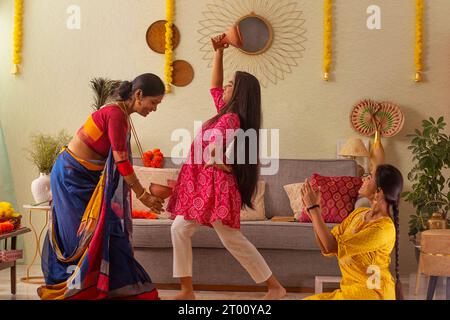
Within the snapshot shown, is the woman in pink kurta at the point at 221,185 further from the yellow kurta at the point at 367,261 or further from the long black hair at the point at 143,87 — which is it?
the yellow kurta at the point at 367,261

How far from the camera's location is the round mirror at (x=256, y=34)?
6.23m

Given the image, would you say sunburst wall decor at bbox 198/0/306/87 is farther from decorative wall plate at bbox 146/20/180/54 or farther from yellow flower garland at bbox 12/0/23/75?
yellow flower garland at bbox 12/0/23/75

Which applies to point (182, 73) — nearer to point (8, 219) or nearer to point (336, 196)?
point (336, 196)

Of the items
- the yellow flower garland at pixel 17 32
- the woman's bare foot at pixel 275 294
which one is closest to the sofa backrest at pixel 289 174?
the woman's bare foot at pixel 275 294

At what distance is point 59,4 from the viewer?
6383 mm

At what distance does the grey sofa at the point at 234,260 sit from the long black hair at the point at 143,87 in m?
1.28

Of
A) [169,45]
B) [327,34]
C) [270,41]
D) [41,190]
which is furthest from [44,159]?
[327,34]

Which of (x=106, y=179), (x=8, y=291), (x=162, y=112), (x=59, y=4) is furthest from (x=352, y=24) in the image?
(x=8, y=291)

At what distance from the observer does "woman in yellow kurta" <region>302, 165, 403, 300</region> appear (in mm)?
3088

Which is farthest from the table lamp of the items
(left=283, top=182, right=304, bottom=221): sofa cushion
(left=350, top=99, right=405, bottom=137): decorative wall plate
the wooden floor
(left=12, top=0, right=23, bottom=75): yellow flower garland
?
(left=12, top=0, right=23, bottom=75): yellow flower garland

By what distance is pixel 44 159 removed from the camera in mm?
5656

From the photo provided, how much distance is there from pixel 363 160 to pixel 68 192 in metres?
2.91

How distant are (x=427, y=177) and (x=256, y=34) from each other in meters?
1.87
